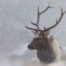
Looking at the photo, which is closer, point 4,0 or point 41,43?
point 41,43

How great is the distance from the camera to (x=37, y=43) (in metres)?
2.02

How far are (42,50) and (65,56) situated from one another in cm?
26

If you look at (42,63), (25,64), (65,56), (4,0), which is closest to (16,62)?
(25,64)

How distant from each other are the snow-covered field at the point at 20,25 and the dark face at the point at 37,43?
0.36 meters

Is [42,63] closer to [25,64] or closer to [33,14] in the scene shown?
[25,64]

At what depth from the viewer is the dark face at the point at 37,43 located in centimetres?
202

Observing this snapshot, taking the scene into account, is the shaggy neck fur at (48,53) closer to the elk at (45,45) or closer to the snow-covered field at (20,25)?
the elk at (45,45)

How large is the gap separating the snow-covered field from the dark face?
36 cm

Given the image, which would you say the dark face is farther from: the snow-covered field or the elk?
the snow-covered field

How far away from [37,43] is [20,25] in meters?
0.72

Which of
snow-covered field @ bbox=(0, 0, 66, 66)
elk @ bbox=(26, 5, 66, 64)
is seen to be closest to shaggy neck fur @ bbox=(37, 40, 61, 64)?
elk @ bbox=(26, 5, 66, 64)

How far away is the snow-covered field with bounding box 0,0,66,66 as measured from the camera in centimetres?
250

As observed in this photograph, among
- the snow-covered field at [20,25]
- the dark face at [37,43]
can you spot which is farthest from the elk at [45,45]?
the snow-covered field at [20,25]

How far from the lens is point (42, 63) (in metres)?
2.09
